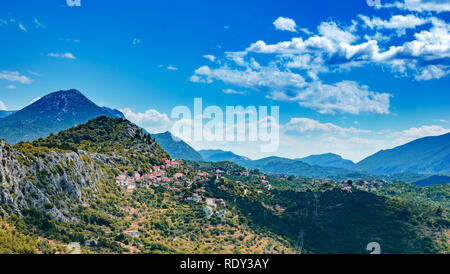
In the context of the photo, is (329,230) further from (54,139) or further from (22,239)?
(54,139)

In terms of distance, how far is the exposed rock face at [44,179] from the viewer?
54500 mm

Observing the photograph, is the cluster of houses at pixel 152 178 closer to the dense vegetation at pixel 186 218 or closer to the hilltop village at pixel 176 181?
the hilltop village at pixel 176 181

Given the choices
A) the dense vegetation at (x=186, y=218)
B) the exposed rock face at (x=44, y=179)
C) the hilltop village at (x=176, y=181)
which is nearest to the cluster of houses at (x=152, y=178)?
the hilltop village at (x=176, y=181)

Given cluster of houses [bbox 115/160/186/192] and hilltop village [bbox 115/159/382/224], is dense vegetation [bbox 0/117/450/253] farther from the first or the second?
cluster of houses [bbox 115/160/186/192]

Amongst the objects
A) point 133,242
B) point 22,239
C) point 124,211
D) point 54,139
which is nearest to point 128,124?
point 54,139

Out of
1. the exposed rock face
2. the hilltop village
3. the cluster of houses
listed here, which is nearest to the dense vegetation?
the exposed rock face

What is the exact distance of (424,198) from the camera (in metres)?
163

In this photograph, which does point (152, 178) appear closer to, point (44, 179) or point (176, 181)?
point (176, 181)

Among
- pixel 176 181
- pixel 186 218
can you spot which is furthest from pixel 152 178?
pixel 186 218

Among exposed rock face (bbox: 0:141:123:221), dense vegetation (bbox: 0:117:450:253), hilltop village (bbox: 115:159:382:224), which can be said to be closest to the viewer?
exposed rock face (bbox: 0:141:123:221)

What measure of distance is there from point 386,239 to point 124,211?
65042mm

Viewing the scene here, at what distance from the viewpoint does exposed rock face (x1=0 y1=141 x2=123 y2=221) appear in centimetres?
5450

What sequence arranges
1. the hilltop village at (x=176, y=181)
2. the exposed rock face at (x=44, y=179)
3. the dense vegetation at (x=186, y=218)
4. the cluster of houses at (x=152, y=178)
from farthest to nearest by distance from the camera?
the cluster of houses at (x=152, y=178), the hilltop village at (x=176, y=181), the dense vegetation at (x=186, y=218), the exposed rock face at (x=44, y=179)

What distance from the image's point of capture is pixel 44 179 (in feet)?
212
